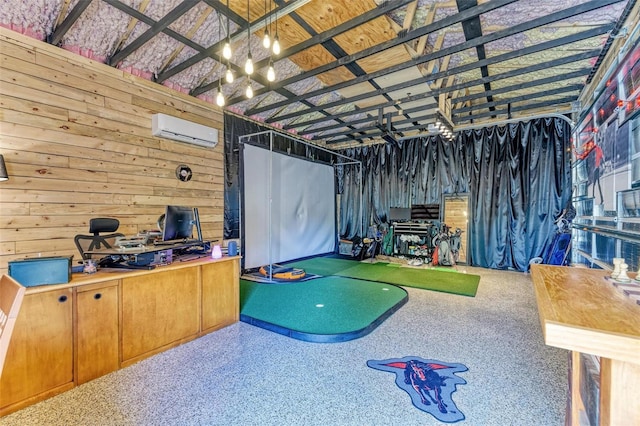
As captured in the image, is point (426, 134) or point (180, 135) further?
point (426, 134)

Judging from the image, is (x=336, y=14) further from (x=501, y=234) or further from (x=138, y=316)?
(x=501, y=234)

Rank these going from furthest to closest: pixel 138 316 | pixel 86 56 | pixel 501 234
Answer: pixel 501 234 → pixel 86 56 → pixel 138 316

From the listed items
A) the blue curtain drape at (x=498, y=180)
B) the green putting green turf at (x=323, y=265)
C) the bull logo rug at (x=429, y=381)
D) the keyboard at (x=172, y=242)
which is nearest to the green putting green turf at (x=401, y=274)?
the green putting green turf at (x=323, y=265)

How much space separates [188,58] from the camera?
409 cm

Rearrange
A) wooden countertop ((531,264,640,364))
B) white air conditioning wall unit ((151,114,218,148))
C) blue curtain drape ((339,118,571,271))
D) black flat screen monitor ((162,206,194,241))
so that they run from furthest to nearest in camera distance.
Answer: blue curtain drape ((339,118,571,271)) → white air conditioning wall unit ((151,114,218,148)) → black flat screen monitor ((162,206,194,241)) → wooden countertop ((531,264,640,364))

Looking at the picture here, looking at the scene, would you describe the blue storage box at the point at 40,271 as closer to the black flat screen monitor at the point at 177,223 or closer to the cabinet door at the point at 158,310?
the cabinet door at the point at 158,310

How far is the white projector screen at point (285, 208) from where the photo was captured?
19.1 feet

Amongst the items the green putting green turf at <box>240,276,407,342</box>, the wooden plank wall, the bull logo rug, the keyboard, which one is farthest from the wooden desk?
the wooden plank wall

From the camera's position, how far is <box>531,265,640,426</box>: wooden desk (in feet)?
2.96

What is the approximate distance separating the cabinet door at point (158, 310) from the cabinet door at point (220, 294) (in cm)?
11

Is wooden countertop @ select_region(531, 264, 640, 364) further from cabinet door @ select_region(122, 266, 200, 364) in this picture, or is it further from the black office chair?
the black office chair

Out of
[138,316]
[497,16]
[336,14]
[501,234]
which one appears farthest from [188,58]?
[501,234]

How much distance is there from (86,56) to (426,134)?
6625 millimetres

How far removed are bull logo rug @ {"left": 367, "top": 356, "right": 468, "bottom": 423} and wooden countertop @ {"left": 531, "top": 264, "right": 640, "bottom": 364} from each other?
109 cm
